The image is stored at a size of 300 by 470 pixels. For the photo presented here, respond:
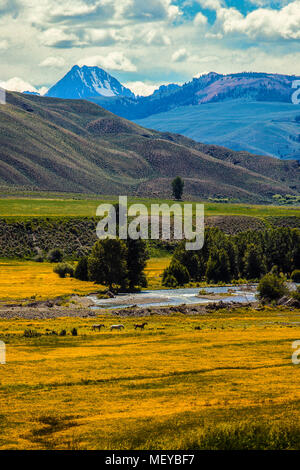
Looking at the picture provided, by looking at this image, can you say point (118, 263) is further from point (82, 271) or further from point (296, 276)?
point (296, 276)

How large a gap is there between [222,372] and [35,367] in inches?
552

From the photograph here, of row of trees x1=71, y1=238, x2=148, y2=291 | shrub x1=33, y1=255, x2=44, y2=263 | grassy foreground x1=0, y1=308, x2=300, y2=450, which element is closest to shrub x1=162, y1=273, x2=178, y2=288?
row of trees x1=71, y1=238, x2=148, y2=291

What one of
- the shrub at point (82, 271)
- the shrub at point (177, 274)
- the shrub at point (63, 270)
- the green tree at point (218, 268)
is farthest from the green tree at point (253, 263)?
the shrub at point (63, 270)

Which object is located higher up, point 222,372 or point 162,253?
point 222,372

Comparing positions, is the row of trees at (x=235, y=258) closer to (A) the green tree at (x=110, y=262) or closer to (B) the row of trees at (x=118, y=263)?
(B) the row of trees at (x=118, y=263)

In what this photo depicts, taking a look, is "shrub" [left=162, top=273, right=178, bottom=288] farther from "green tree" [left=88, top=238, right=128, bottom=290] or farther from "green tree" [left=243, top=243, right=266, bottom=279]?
"green tree" [left=243, top=243, right=266, bottom=279]

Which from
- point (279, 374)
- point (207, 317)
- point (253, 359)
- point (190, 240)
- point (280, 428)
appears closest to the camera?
point (280, 428)

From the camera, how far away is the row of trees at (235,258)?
418 ft

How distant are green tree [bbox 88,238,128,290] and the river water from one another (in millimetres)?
4840

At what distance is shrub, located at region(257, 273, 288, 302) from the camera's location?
331 ft

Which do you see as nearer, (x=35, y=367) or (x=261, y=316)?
(x=35, y=367)

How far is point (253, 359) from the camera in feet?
162

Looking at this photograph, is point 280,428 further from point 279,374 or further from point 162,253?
point 162,253
